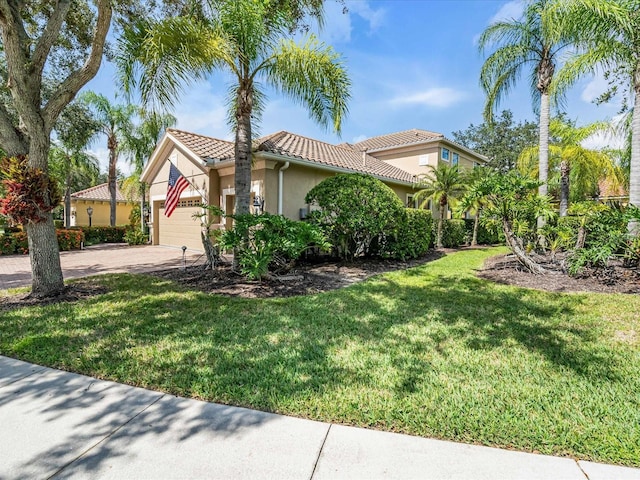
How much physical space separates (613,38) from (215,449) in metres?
12.4

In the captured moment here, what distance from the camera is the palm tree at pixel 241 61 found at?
655 centimetres

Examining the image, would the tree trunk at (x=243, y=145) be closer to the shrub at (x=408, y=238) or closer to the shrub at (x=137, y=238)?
the shrub at (x=408, y=238)

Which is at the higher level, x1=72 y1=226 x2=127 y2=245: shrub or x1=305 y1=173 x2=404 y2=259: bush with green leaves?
x1=305 y1=173 x2=404 y2=259: bush with green leaves

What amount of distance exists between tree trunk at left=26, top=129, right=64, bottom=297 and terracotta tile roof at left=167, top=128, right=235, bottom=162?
563 cm

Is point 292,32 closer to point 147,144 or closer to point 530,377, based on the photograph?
point 530,377

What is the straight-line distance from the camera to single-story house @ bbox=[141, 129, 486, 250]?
1102 cm

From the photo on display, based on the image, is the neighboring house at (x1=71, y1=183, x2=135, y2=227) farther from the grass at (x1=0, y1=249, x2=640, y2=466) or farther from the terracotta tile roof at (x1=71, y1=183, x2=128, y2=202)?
the grass at (x1=0, y1=249, x2=640, y2=466)

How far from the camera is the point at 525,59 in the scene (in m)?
12.1

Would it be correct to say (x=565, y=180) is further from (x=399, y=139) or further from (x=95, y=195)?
(x=95, y=195)

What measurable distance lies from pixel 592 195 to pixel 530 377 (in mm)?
23381

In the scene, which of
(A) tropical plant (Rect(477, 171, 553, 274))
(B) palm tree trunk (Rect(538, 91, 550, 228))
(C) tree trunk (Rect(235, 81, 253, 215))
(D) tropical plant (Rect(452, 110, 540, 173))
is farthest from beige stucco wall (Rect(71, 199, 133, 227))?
(D) tropical plant (Rect(452, 110, 540, 173))

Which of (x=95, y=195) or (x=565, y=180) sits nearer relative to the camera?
(x=565, y=180)

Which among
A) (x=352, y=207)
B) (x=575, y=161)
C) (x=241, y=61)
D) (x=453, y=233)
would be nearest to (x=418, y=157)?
(x=453, y=233)

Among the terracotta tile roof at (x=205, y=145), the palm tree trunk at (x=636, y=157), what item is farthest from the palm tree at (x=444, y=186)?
the terracotta tile roof at (x=205, y=145)
